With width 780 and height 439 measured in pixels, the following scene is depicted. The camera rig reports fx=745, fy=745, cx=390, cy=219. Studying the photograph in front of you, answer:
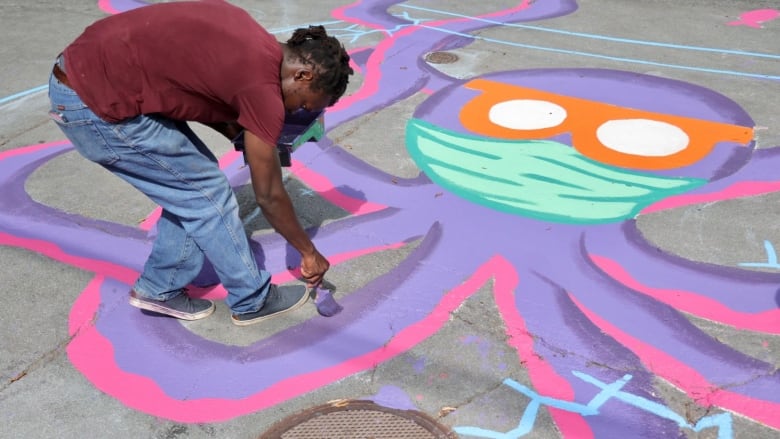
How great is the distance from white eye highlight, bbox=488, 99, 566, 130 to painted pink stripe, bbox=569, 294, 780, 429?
7.26ft

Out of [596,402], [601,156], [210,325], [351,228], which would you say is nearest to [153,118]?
[210,325]

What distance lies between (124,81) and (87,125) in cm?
23

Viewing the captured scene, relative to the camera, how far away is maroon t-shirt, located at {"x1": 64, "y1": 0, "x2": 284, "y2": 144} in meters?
2.54

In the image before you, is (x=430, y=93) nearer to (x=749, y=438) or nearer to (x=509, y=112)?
(x=509, y=112)

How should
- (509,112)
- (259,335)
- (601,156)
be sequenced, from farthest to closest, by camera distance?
(509,112) < (601,156) < (259,335)

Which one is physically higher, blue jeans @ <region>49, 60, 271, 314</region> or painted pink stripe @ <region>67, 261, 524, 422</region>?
blue jeans @ <region>49, 60, 271, 314</region>

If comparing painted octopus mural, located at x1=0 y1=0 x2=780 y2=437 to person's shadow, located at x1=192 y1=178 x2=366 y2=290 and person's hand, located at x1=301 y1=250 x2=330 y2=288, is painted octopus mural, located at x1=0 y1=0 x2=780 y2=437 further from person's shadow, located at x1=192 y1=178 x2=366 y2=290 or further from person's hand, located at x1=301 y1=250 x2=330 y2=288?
person's hand, located at x1=301 y1=250 x2=330 y2=288

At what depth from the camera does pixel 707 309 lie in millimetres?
3332

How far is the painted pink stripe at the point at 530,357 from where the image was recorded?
2.74m

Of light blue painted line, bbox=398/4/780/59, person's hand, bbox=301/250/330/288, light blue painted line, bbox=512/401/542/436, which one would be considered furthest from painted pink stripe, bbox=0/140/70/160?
light blue painted line, bbox=398/4/780/59

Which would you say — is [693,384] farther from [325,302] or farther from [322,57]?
[322,57]

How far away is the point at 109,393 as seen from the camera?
2.96 meters

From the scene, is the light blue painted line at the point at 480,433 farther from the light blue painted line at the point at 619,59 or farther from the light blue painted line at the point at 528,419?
the light blue painted line at the point at 619,59

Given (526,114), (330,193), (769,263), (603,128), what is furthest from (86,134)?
(603,128)
